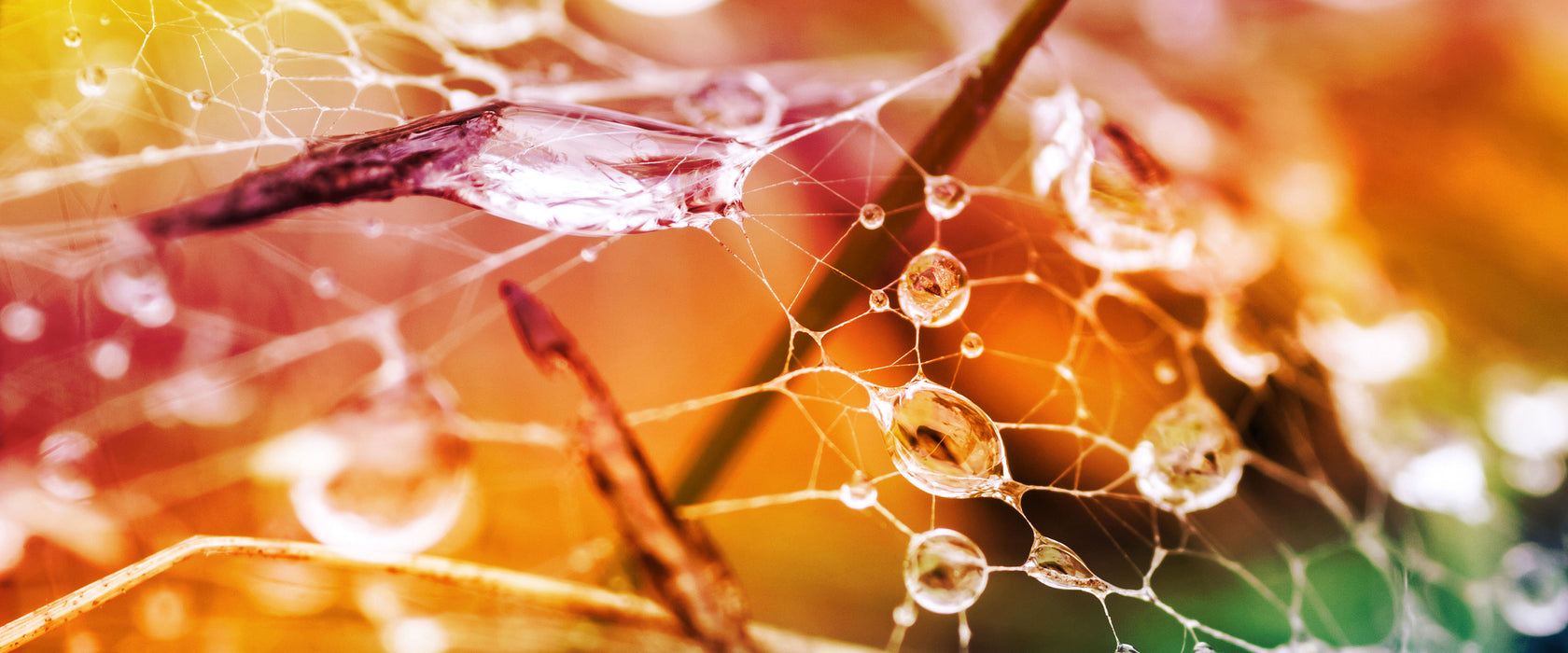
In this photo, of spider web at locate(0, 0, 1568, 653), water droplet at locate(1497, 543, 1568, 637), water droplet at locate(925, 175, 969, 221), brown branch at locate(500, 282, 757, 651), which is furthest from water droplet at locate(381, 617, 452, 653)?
water droplet at locate(1497, 543, 1568, 637)

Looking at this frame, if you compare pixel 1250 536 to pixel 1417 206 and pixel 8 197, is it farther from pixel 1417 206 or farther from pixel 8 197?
pixel 8 197

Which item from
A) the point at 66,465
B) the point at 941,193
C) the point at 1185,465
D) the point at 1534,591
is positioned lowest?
the point at 1534,591

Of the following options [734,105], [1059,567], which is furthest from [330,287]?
[1059,567]

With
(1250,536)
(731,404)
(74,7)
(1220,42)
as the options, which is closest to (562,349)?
(731,404)

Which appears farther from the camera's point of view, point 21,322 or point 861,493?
point 21,322

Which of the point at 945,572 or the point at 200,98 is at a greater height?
the point at 200,98

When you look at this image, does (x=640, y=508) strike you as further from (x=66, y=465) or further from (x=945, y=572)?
(x=66, y=465)

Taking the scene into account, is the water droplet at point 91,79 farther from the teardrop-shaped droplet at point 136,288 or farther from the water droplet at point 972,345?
the water droplet at point 972,345
